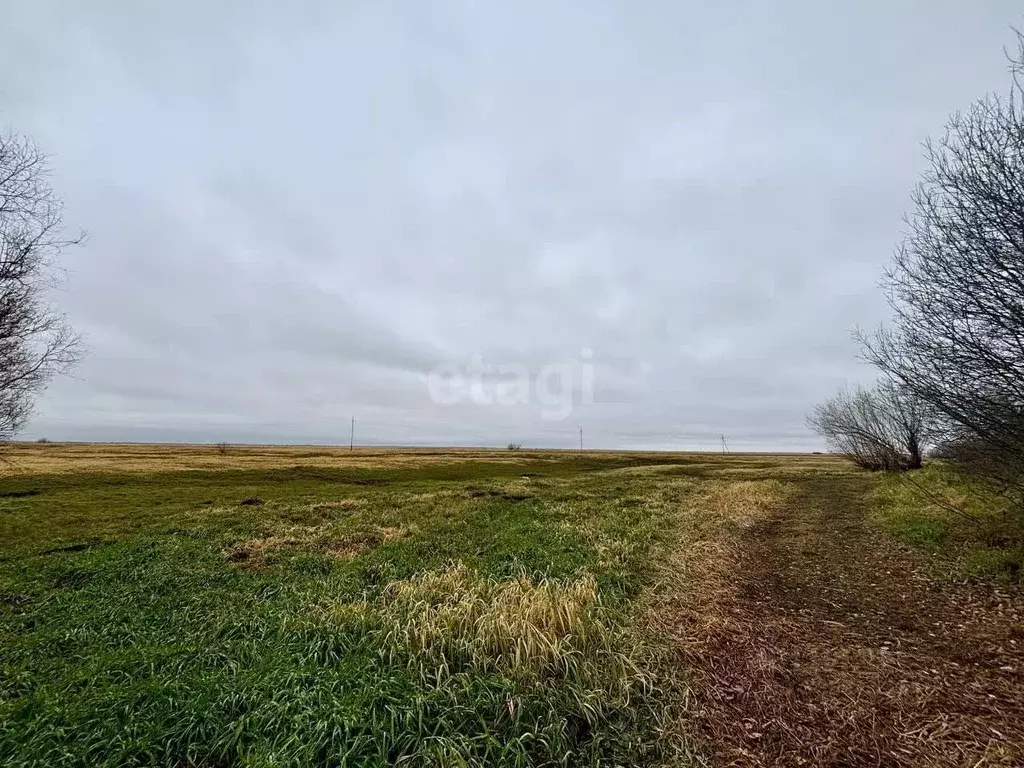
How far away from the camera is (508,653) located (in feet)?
21.6

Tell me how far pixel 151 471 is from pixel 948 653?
2007 inches

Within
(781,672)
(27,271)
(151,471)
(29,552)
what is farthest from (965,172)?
(151,471)

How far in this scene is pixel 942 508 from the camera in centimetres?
1708

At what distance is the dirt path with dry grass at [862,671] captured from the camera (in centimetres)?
495

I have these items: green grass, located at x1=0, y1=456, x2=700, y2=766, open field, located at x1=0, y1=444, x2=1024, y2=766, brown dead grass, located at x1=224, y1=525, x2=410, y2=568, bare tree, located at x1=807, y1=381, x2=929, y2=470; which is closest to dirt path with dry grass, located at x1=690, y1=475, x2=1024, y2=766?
open field, located at x1=0, y1=444, x2=1024, y2=766

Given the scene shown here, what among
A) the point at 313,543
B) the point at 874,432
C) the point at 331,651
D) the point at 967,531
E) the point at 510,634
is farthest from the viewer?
the point at 874,432

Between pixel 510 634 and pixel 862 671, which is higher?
pixel 510 634

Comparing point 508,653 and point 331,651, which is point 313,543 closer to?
point 331,651

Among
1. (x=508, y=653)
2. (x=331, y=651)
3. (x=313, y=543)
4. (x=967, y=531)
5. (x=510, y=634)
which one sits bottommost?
(x=313, y=543)

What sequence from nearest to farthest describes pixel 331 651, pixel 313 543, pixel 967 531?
pixel 331 651, pixel 967 531, pixel 313 543

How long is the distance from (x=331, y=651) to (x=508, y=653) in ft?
8.83

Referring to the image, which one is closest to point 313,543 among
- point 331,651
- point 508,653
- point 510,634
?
point 331,651

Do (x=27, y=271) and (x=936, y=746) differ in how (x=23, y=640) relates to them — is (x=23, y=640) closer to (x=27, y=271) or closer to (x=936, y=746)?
(x=27, y=271)

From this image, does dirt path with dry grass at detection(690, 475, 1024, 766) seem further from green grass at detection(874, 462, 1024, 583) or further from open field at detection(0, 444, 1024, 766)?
green grass at detection(874, 462, 1024, 583)
